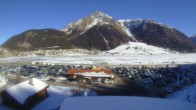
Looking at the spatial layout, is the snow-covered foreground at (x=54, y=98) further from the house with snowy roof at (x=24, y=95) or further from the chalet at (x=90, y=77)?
the chalet at (x=90, y=77)

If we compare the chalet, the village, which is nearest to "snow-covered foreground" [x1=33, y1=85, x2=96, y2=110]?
the village

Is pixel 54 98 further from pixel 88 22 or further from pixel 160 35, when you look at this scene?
pixel 88 22

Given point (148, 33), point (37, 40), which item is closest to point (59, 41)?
point (37, 40)

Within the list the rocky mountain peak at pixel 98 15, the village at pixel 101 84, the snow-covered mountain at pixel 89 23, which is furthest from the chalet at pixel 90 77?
the rocky mountain peak at pixel 98 15

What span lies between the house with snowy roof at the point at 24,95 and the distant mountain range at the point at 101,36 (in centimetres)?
4361

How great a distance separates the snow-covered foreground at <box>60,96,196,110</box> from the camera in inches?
480

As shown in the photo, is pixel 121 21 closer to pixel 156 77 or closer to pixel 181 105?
pixel 156 77

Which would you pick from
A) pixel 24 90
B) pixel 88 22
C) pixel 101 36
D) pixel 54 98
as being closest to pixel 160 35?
pixel 101 36

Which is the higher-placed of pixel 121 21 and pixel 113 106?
pixel 121 21

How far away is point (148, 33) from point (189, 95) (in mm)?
121008

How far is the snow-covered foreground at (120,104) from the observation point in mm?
12195

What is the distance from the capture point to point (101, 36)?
408 feet

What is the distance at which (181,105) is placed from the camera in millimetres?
12625

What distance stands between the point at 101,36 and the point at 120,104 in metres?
112
